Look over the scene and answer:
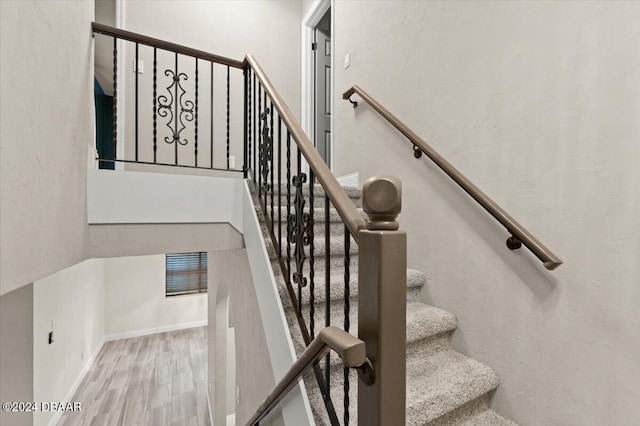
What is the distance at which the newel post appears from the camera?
645mm

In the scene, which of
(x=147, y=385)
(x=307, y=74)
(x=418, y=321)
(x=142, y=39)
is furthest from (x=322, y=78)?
(x=147, y=385)

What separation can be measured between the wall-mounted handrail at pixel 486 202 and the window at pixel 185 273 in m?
5.74

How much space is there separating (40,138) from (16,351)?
8.97 feet

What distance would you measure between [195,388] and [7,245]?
4.71 meters

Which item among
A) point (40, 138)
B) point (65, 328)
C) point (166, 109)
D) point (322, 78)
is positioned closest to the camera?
point (40, 138)

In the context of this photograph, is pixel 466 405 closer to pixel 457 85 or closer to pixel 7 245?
pixel 457 85

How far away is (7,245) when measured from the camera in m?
0.89

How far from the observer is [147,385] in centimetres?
473

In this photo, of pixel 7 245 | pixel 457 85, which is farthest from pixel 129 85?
Answer: pixel 457 85


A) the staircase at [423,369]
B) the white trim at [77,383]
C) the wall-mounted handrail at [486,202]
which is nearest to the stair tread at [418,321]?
the staircase at [423,369]

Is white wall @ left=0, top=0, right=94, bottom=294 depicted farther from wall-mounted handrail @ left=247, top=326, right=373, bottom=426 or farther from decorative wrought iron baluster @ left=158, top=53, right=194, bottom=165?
wall-mounted handrail @ left=247, top=326, right=373, bottom=426

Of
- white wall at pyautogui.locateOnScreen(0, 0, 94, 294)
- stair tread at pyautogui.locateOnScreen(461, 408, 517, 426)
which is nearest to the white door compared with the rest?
white wall at pyautogui.locateOnScreen(0, 0, 94, 294)

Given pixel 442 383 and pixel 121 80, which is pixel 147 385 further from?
pixel 442 383

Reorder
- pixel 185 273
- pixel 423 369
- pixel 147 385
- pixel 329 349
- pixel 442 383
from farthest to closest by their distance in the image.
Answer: pixel 185 273, pixel 147 385, pixel 423 369, pixel 442 383, pixel 329 349
